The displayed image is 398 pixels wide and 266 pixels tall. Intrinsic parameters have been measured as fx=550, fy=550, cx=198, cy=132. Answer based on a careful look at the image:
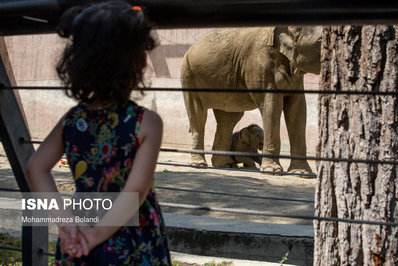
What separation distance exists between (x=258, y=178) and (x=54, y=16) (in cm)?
546

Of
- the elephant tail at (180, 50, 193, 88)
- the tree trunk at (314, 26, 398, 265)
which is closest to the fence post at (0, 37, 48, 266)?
the tree trunk at (314, 26, 398, 265)

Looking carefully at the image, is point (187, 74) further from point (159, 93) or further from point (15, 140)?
point (15, 140)

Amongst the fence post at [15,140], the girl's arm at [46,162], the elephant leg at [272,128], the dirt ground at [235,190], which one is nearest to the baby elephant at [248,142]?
the elephant leg at [272,128]

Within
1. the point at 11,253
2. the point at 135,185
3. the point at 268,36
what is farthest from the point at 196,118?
the point at 135,185

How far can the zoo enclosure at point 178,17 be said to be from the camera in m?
1.36

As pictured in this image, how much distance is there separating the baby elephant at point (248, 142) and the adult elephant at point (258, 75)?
0.15 meters

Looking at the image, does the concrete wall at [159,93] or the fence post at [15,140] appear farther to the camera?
the concrete wall at [159,93]

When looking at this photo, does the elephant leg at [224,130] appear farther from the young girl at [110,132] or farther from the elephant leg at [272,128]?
the young girl at [110,132]

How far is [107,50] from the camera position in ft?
3.83

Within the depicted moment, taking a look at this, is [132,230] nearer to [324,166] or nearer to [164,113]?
[324,166]

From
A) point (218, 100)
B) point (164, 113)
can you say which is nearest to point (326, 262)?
point (218, 100)

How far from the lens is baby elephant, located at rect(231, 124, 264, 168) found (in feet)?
27.6

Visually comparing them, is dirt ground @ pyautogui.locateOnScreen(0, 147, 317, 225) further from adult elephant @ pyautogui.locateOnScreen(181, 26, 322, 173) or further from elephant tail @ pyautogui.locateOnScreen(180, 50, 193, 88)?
elephant tail @ pyautogui.locateOnScreen(180, 50, 193, 88)

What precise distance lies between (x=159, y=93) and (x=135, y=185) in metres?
12.1
